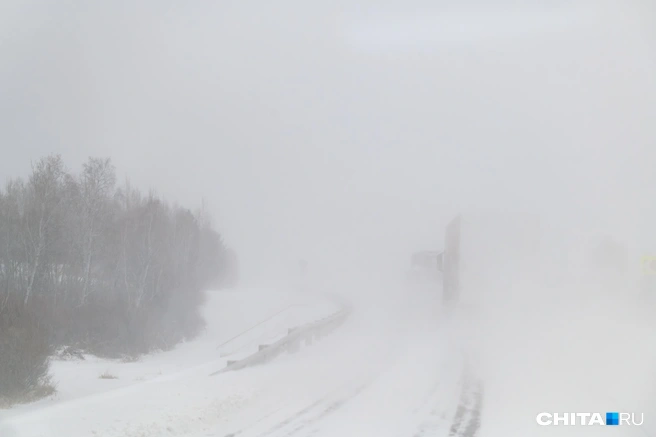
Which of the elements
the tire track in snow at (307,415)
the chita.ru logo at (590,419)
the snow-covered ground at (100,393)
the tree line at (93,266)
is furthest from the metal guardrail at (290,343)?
the tree line at (93,266)

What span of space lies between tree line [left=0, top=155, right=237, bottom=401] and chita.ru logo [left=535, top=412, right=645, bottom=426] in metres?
15.3

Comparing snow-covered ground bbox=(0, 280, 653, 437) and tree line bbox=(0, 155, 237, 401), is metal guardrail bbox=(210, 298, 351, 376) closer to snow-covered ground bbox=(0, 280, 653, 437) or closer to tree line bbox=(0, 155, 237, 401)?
snow-covered ground bbox=(0, 280, 653, 437)

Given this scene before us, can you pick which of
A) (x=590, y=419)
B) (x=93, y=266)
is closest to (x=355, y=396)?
(x=590, y=419)

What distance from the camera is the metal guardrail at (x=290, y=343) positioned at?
45.8 ft

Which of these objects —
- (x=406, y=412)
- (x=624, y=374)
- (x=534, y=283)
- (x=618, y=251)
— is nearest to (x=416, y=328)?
(x=534, y=283)

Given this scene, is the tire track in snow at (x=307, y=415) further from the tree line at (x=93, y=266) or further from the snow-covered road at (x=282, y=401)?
the tree line at (x=93, y=266)

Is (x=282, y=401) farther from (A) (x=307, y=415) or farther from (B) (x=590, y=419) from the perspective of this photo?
(B) (x=590, y=419)

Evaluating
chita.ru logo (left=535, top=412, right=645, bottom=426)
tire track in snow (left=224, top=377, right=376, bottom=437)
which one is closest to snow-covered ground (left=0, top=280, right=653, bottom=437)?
tire track in snow (left=224, top=377, right=376, bottom=437)

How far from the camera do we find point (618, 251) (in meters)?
28.9

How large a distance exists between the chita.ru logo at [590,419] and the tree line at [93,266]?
602 inches

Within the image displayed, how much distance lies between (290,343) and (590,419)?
938cm

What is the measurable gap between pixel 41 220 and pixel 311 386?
21.9 meters

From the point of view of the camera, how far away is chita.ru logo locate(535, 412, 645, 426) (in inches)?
390

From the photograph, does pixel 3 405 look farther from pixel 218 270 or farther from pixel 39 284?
pixel 218 270
